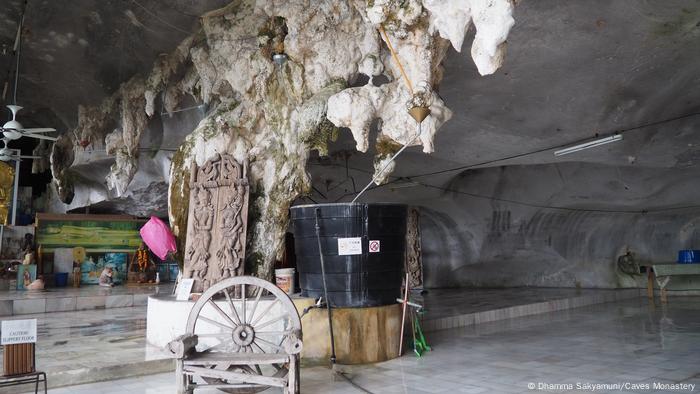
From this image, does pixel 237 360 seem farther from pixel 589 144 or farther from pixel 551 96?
pixel 589 144

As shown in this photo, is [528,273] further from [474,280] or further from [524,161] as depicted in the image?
[524,161]

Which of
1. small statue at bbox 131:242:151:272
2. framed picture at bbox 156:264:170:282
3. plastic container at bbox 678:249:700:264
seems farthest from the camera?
framed picture at bbox 156:264:170:282

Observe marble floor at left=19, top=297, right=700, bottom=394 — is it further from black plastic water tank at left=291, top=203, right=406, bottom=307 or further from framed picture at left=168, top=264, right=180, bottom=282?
framed picture at left=168, top=264, right=180, bottom=282

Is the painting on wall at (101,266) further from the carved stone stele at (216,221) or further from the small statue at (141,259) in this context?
the carved stone stele at (216,221)

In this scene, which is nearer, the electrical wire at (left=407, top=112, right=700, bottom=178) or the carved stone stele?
the carved stone stele

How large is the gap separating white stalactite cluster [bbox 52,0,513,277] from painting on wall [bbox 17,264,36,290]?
959 cm

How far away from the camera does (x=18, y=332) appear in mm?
4184

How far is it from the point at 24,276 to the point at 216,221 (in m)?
10.7

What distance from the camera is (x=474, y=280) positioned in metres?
17.5

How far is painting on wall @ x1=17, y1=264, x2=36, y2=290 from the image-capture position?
14898 mm

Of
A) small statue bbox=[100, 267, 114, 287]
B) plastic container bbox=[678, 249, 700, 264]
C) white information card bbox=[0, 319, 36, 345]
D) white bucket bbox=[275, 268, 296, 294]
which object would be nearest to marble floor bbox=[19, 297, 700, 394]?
white information card bbox=[0, 319, 36, 345]

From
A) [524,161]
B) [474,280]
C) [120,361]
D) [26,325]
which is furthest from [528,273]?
Result: [26,325]

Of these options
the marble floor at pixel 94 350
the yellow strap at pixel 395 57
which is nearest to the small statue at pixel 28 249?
the marble floor at pixel 94 350

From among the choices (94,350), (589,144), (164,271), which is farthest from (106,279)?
(589,144)
